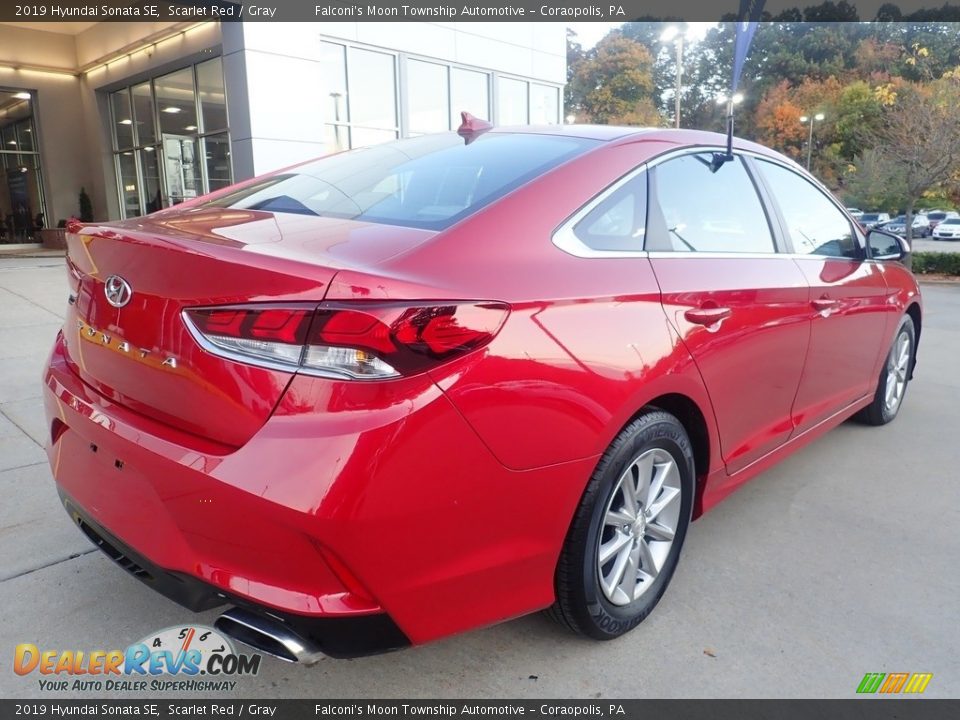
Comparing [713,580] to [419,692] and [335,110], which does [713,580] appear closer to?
[419,692]

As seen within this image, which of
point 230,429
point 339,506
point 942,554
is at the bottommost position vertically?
point 942,554

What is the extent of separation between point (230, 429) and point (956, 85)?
19.4 m

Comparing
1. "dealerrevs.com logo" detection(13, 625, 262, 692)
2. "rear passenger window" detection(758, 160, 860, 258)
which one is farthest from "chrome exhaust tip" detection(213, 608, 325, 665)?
"rear passenger window" detection(758, 160, 860, 258)

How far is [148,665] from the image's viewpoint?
2.17 meters

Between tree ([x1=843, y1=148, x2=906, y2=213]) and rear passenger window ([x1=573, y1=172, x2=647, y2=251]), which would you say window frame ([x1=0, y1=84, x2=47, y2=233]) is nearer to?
rear passenger window ([x1=573, y1=172, x2=647, y2=251])

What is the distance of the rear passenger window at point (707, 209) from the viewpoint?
251 centimetres

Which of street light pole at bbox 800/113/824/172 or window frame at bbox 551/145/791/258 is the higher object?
street light pole at bbox 800/113/824/172

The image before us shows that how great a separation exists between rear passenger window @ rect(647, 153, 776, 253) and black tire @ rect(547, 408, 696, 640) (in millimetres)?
608

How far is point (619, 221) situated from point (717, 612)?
1.38 meters

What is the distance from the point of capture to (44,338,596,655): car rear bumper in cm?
154

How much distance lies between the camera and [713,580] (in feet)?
8.92

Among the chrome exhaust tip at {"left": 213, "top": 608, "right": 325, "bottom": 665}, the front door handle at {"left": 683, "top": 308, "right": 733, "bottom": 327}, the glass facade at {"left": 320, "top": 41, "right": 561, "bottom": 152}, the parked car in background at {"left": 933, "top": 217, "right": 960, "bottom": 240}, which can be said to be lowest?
the parked car in background at {"left": 933, "top": 217, "right": 960, "bottom": 240}

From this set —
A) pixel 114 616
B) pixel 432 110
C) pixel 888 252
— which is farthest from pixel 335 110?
pixel 114 616

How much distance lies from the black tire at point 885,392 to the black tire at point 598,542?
2.56 m
